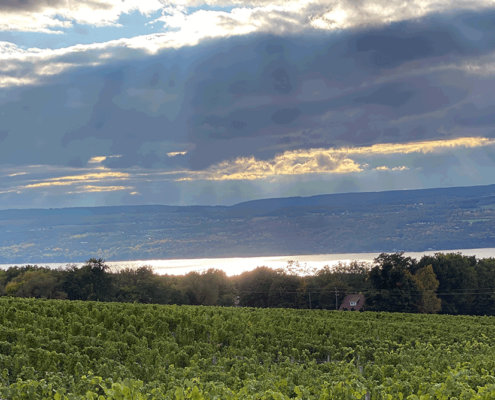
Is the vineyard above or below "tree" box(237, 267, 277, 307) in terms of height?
above

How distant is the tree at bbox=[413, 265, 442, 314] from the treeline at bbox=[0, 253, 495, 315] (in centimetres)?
14

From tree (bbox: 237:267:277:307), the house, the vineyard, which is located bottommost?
the house

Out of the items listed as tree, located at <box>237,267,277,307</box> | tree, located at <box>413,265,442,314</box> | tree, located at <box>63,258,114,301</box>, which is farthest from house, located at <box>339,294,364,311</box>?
tree, located at <box>63,258,114,301</box>

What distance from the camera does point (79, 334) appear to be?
17984 mm

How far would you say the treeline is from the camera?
221 feet

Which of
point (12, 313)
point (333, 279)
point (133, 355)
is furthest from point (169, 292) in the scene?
point (133, 355)

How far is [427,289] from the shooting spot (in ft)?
235

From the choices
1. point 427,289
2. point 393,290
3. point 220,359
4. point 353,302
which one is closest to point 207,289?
point 353,302

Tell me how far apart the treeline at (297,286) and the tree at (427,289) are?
0.14 meters

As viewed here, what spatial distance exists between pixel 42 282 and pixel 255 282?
3239 cm

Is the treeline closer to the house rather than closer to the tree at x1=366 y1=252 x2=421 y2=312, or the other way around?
the tree at x1=366 y1=252 x2=421 y2=312

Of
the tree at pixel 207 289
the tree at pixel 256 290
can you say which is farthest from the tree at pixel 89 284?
the tree at pixel 256 290

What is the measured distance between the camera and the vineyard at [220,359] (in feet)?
32.8

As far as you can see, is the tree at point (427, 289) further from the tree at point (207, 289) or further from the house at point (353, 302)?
the tree at point (207, 289)
